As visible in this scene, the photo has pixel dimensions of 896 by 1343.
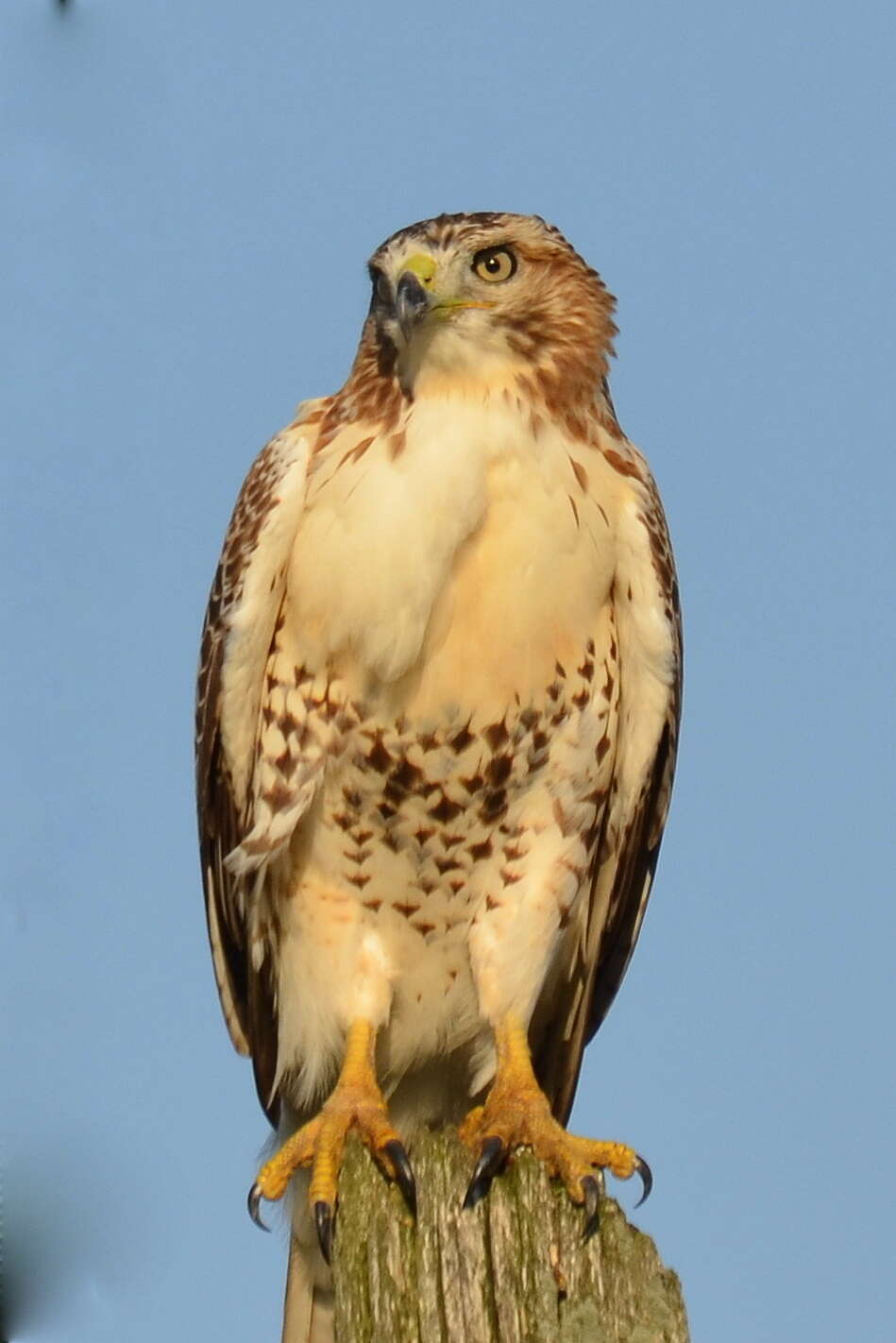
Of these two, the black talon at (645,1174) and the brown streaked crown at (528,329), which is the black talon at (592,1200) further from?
the brown streaked crown at (528,329)

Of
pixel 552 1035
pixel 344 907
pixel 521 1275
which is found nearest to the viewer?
pixel 521 1275

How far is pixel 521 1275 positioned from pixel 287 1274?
1.94m

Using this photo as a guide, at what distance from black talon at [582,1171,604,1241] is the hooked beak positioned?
2.17m

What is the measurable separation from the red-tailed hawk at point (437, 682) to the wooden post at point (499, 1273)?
1.07m

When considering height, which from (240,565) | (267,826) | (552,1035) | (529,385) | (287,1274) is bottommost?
(287,1274)

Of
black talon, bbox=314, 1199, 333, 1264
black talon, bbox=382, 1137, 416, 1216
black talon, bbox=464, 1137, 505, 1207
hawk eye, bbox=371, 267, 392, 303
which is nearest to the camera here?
black talon, bbox=464, 1137, 505, 1207

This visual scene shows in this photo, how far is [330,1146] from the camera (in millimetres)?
5090

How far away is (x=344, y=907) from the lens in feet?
18.4

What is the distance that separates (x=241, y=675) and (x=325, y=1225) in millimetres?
1449

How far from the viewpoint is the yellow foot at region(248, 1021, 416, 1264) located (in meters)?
4.89

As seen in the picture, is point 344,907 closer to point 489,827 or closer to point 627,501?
point 489,827

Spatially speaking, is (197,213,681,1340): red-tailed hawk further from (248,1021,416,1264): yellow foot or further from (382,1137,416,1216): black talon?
(382,1137,416,1216): black talon

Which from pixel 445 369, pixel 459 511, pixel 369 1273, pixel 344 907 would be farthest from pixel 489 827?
pixel 369 1273

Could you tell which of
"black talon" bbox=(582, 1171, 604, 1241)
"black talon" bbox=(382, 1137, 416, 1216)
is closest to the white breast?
"black talon" bbox=(382, 1137, 416, 1216)
